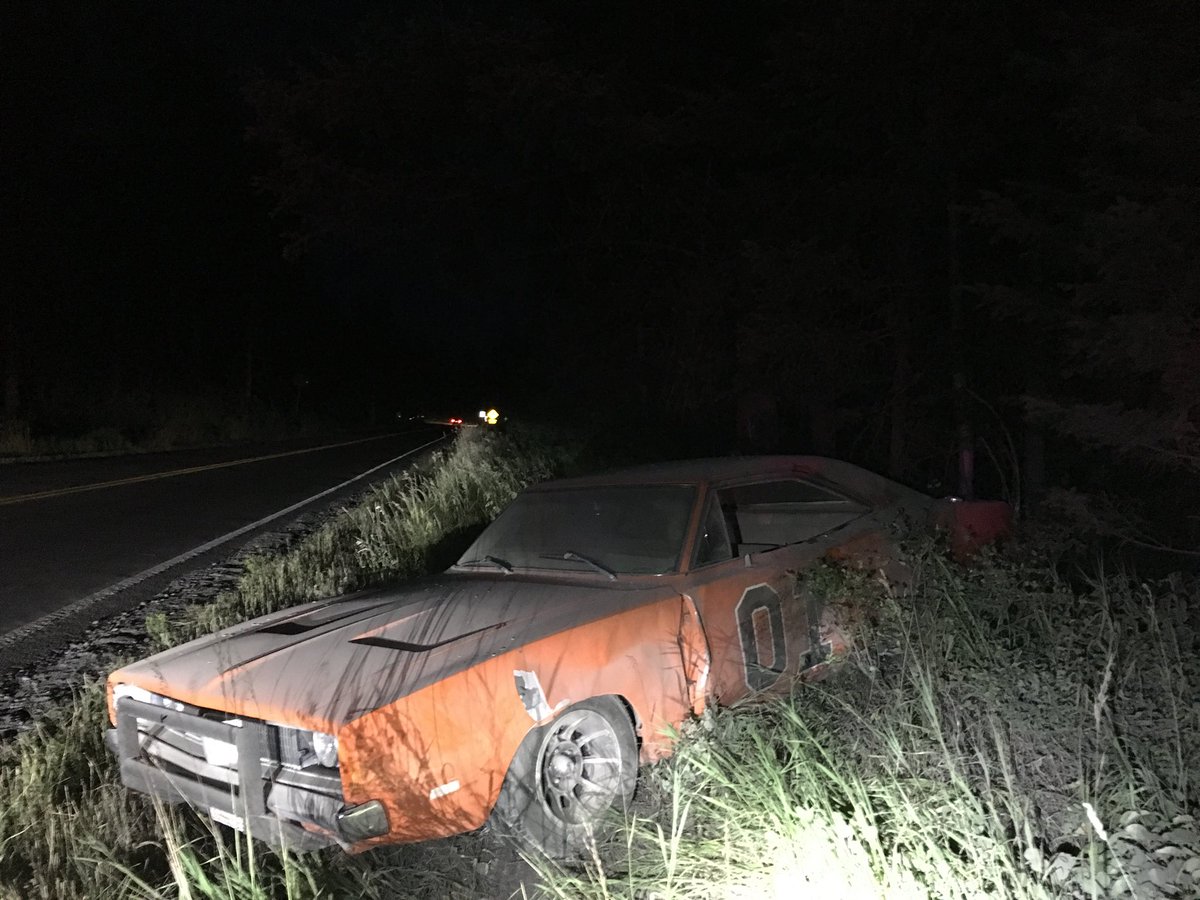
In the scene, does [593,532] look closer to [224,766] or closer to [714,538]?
[714,538]

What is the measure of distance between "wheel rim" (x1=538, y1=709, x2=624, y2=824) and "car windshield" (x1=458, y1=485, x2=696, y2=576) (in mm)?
782

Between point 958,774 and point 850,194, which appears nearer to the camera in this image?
point 958,774

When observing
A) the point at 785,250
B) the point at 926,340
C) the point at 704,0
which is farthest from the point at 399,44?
the point at 926,340

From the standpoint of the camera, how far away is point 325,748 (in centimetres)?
272

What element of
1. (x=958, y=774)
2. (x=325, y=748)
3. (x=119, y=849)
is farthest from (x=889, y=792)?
(x=119, y=849)

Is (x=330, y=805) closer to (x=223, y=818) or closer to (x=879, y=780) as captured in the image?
(x=223, y=818)

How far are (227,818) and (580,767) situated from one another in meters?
1.22

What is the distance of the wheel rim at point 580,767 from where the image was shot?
2979 millimetres

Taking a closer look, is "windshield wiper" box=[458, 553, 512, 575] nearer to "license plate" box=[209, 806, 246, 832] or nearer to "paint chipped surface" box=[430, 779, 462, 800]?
"paint chipped surface" box=[430, 779, 462, 800]

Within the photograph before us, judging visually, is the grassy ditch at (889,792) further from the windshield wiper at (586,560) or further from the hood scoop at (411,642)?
the windshield wiper at (586,560)

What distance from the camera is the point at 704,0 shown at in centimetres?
1102

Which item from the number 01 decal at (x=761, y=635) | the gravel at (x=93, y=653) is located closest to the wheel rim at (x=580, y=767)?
the number 01 decal at (x=761, y=635)

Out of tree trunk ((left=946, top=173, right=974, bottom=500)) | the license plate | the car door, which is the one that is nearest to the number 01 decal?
the car door

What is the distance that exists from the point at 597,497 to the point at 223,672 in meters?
1.98
